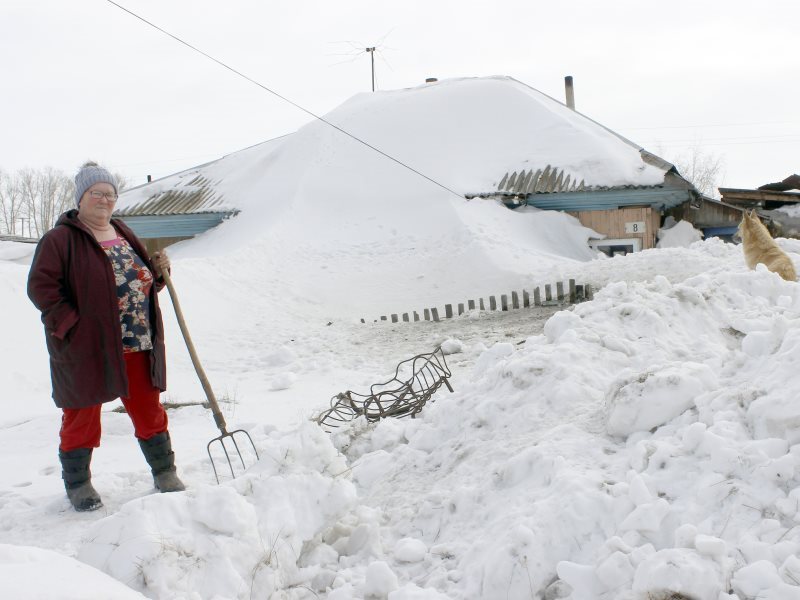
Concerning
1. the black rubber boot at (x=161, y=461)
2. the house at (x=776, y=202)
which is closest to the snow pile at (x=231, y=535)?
the black rubber boot at (x=161, y=461)

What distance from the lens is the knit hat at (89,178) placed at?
3.68 metres

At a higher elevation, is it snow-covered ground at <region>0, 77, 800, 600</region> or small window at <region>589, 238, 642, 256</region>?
small window at <region>589, 238, 642, 256</region>

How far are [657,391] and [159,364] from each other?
2.48 meters

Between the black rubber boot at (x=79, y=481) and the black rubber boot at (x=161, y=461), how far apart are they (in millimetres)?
287

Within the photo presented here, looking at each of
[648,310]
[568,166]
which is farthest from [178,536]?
[568,166]

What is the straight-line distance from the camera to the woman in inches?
138

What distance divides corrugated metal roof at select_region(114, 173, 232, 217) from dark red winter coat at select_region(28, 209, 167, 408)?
1451cm

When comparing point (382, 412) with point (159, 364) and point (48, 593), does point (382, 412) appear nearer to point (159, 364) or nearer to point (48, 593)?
point (159, 364)

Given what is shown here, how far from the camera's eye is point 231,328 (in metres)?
9.82

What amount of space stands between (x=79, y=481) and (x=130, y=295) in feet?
3.23

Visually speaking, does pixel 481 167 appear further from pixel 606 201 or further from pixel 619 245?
pixel 619 245

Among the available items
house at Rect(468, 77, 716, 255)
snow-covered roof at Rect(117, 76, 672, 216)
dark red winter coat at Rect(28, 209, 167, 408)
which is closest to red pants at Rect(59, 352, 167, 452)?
dark red winter coat at Rect(28, 209, 167, 408)

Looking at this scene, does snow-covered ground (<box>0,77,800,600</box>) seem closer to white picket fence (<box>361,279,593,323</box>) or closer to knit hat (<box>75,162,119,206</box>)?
knit hat (<box>75,162,119,206</box>)

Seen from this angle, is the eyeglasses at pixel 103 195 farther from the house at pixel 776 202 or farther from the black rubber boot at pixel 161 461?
the house at pixel 776 202
